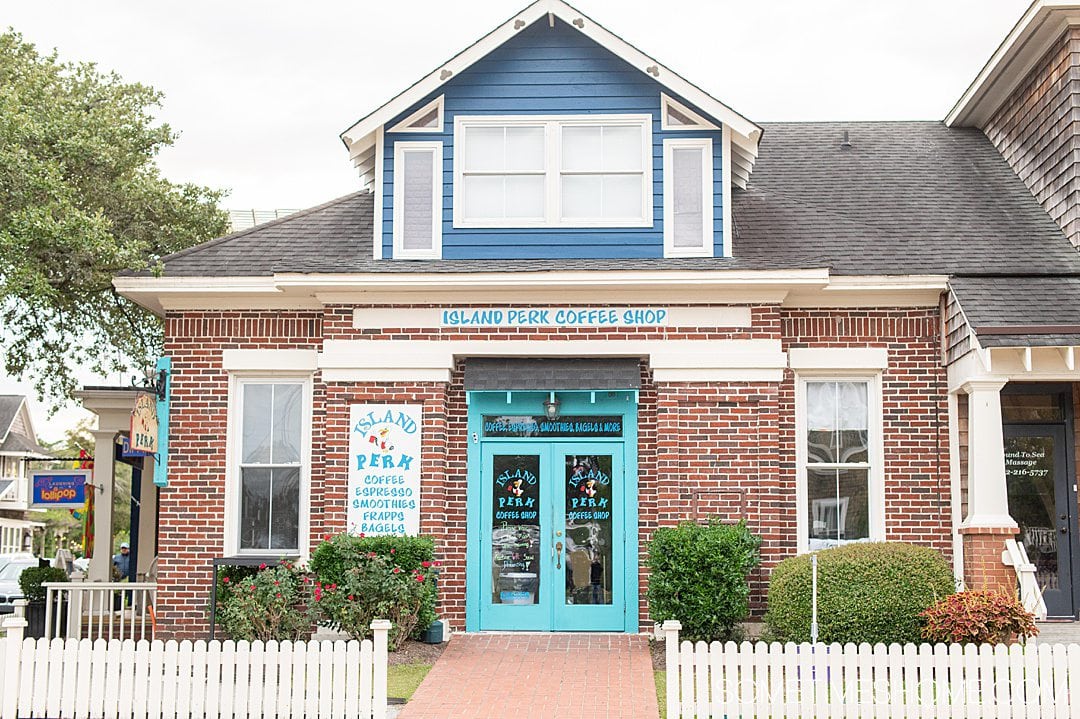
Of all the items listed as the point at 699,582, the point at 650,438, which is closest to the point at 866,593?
the point at 699,582

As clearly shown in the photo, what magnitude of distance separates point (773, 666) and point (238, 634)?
620 cm

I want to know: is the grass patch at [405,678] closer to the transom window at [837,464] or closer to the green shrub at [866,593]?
the green shrub at [866,593]

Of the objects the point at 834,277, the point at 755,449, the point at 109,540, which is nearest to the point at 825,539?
the point at 755,449

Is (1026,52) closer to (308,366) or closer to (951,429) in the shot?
(951,429)

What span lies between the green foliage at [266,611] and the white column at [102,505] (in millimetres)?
6521

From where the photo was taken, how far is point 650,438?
14.9 meters

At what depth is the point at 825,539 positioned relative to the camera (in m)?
15.1

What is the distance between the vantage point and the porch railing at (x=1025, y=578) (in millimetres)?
13336

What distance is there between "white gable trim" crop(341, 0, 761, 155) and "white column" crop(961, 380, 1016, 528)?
4.12m

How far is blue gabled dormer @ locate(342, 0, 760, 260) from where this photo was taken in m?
15.0

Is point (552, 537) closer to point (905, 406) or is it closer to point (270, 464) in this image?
point (270, 464)

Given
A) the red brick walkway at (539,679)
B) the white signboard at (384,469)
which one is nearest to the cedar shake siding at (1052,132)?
the red brick walkway at (539,679)

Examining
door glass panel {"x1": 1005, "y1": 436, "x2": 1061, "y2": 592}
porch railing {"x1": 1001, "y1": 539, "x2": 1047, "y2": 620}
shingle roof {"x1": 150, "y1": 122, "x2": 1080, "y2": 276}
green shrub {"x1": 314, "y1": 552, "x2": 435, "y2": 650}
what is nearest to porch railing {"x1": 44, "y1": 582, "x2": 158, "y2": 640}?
green shrub {"x1": 314, "y1": 552, "x2": 435, "y2": 650}

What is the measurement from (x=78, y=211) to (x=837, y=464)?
10.00m
